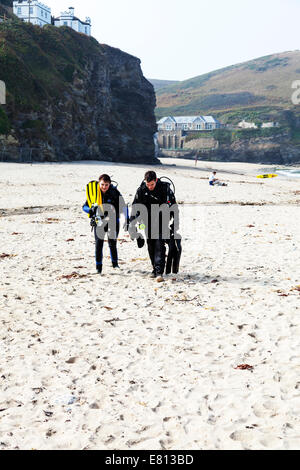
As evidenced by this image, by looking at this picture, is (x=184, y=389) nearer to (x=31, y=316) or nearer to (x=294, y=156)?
(x=31, y=316)

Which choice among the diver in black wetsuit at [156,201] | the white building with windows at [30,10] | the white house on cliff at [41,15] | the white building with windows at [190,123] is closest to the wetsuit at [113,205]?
the diver in black wetsuit at [156,201]

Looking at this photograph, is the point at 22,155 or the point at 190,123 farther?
the point at 190,123

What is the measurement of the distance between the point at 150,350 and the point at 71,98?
53.4 m

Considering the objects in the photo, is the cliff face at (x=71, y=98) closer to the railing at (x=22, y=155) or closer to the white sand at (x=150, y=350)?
the railing at (x=22, y=155)

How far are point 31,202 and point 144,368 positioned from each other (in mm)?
17895

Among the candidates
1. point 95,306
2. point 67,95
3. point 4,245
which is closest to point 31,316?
point 95,306

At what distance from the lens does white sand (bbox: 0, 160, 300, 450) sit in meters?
4.32

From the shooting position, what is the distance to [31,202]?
22.0m

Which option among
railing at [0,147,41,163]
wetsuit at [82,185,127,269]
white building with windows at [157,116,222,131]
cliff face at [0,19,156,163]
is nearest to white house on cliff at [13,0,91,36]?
cliff face at [0,19,156,163]

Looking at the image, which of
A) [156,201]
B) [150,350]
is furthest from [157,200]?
[150,350]

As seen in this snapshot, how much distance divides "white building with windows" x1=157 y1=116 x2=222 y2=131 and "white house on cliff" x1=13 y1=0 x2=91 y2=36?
67208 mm

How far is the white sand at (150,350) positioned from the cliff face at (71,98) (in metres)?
35.5

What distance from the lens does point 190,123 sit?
165 meters

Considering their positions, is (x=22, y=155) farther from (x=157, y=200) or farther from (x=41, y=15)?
(x=41, y=15)
